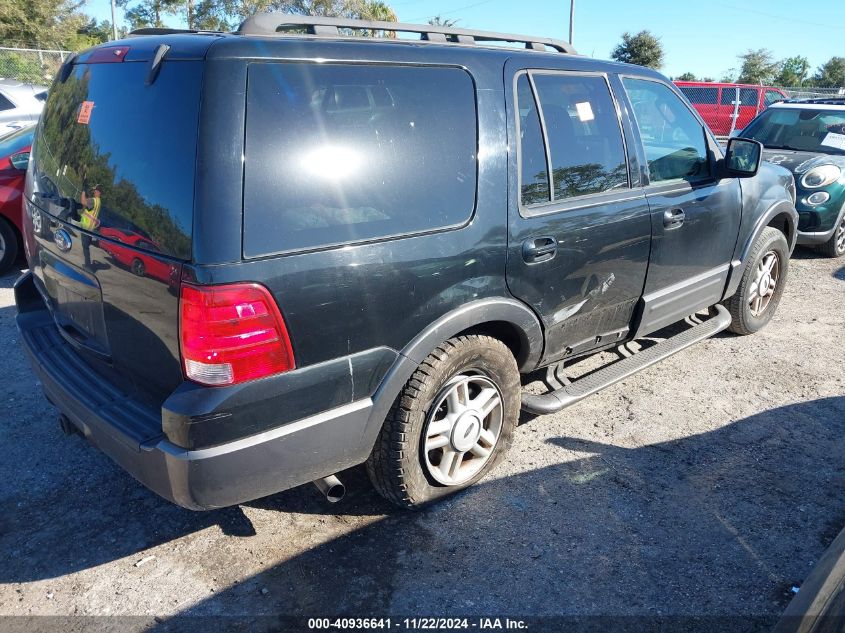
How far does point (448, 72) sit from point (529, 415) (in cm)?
208

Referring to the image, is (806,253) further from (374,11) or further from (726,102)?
(374,11)

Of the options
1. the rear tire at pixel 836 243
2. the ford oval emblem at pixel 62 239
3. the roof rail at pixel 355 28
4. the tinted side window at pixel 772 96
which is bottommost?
the rear tire at pixel 836 243

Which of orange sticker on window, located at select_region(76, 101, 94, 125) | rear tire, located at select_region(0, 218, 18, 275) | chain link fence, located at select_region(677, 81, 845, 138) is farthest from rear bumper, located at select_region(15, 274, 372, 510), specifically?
chain link fence, located at select_region(677, 81, 845, 138)

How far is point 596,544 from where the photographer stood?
113 inches

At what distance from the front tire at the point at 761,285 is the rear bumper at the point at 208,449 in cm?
345

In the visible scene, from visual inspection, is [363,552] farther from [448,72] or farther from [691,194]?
[691,194]

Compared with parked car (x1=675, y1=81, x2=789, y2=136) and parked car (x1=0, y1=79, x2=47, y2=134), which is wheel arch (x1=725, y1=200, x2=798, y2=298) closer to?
parked car (x1=0, y1=79, x2=47, y2=134)

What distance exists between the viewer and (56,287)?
2.92 metres

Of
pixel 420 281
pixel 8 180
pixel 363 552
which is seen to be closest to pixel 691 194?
pixel 420 281

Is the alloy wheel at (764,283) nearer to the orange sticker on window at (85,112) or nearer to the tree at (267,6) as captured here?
the orange sticker on window at (85,112)

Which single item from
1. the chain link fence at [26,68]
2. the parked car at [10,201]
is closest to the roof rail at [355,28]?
the parked car at [10,201]

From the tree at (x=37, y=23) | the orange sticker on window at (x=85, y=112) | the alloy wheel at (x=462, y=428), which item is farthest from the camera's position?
the tree at (x=37, y=23)

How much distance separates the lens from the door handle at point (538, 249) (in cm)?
302

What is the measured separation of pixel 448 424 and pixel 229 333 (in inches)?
46.5
